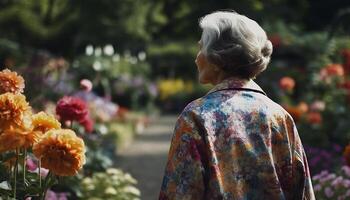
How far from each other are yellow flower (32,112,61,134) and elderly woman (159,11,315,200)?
2.32 ft

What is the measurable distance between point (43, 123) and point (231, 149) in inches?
35.4

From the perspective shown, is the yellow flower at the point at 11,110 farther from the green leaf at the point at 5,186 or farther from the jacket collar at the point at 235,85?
the jacket collar at the point at 235,85

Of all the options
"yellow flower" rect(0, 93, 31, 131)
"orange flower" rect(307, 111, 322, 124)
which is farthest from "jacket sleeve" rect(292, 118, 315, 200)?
"orange flower" rect(307, 111, 322, 124)

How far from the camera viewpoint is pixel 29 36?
79.7 feet

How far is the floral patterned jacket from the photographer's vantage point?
2.82m

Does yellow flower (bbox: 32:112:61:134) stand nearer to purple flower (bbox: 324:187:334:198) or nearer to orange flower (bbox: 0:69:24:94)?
orange flower (bbox: 0:69:24:94)

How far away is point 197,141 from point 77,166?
21.5 inches

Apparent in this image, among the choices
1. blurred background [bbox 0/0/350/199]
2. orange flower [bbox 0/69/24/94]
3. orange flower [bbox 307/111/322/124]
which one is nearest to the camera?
orange flower [bbox 0/69/24/94]

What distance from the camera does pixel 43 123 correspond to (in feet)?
10.9

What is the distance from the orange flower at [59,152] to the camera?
3.05 metres

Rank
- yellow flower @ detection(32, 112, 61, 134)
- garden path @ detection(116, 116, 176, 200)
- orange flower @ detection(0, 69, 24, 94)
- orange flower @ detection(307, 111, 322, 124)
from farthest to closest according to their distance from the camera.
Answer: orange flower @ detection(307, 111, 322, 124), garden path @ detection(116, 116, 176, 200), orange flower @ detection(0, 69, 24, 94), yellow flower @ detection(32, 112, 61, 134)

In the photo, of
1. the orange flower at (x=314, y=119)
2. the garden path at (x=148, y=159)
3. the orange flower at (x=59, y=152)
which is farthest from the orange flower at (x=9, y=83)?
the orange flower at (x=314, y=119)

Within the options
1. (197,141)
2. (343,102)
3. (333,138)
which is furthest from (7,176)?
(343,102)

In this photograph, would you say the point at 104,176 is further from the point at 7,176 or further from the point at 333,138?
the point at 333,138
